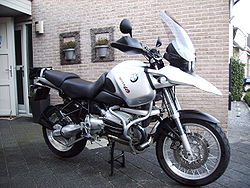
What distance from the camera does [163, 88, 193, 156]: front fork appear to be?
235 cm

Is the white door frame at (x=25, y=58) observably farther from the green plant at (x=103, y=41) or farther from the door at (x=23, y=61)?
the green plant at (x=103, y=41)

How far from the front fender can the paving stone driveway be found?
53cm

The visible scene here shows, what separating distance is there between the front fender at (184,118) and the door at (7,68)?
480 cm

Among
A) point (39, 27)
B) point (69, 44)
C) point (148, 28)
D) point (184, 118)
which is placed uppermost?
point (39, 27)

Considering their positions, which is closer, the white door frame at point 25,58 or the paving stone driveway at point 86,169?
the paving stone driveway at point 86,169

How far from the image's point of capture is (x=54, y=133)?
3133mm

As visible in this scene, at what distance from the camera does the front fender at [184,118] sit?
2.31 metres

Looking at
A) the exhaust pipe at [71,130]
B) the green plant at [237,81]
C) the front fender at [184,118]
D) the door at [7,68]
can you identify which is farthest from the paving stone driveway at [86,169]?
the green plant at [237,81]

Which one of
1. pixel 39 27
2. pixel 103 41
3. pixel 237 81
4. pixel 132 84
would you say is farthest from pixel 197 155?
pixel 237 81

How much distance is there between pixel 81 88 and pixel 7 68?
13.6 feet

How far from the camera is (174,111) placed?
240 centimetres

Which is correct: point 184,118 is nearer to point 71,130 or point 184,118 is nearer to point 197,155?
point 197,155

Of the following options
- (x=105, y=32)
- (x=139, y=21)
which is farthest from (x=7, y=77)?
(x=139, y=21)

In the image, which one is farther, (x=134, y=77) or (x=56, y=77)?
(x=56, y=77)
